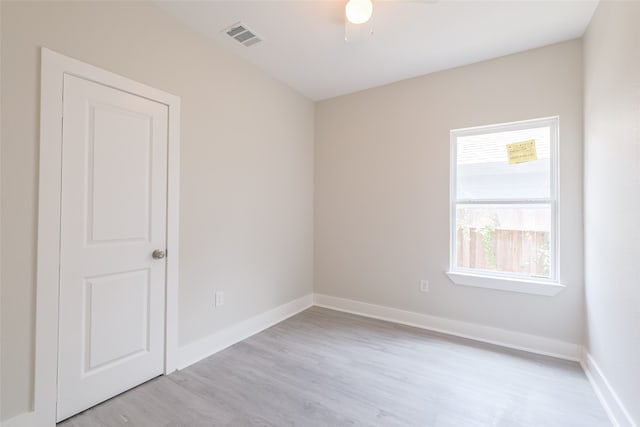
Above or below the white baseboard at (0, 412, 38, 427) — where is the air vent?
above

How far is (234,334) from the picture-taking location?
2.74 meters

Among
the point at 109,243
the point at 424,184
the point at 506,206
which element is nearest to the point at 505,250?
the point at 506,206

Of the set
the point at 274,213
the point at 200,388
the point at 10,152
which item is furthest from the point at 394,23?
the point at 200,388

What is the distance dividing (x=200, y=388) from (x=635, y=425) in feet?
8.39

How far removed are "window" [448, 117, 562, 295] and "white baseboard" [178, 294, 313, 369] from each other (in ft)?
6.29

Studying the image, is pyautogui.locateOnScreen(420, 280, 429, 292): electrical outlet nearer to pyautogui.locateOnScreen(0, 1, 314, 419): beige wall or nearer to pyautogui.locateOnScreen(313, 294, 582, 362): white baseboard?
pyautogui.locateOnScreen(313, 294, 582, 362): white baseboard

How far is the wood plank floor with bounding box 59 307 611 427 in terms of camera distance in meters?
1.73

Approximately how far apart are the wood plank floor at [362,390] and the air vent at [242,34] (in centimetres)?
280

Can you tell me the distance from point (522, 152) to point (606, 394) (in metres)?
1.96

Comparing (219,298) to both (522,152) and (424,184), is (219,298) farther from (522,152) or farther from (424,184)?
(522,152)

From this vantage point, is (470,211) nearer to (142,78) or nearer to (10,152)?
(142,78)

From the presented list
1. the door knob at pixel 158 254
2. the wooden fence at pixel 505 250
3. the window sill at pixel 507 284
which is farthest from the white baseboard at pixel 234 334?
the wooden fence at pixel 505 250

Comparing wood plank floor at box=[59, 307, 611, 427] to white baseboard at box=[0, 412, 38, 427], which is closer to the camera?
white baseboard at box=[0, 412, 38, 427]

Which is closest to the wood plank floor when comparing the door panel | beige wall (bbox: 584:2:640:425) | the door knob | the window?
beige wall (bbox: 584:2:640:425)
